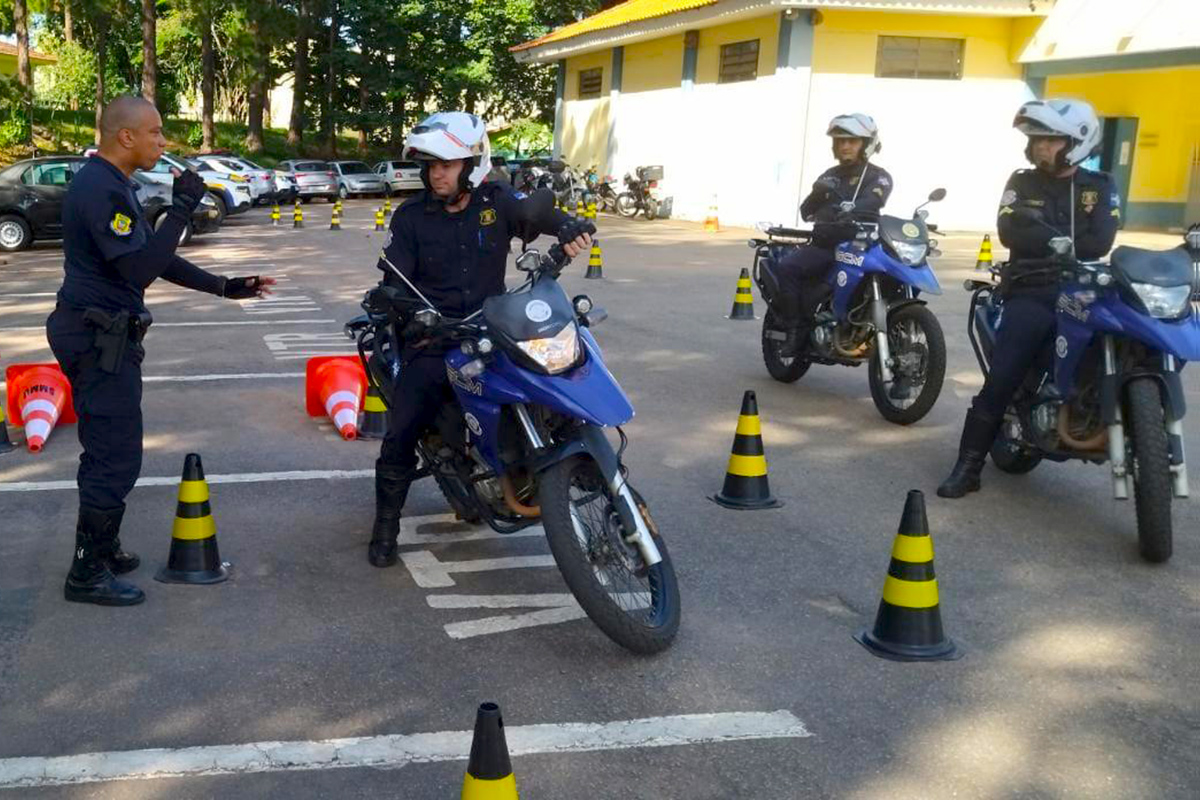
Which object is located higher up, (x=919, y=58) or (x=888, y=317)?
(x=919, y=58)

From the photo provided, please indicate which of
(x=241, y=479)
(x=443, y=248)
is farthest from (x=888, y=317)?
(x=241, y=479)

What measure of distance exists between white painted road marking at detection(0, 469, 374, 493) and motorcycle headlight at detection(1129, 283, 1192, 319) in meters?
4.02

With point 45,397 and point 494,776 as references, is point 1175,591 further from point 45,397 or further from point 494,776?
point 45,397

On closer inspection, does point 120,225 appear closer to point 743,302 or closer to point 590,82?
point 743,302

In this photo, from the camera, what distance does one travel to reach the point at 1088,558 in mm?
5828

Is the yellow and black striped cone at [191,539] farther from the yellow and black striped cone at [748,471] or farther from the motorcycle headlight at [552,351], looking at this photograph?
the yellow and black striped cone at [748,471]

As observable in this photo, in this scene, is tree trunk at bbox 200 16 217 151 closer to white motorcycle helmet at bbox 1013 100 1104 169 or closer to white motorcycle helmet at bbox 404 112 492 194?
white motorcycle helmet at bbox 1013 100 1104 169

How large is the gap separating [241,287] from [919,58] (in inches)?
952

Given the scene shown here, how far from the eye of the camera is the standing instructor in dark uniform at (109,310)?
4.83m

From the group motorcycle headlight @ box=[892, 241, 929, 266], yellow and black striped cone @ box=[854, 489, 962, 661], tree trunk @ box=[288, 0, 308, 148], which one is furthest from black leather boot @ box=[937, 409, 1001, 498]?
tree trunk @ box=[288, 0, 308, 148]

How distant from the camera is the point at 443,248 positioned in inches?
212


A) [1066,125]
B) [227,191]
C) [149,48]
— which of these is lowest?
[227,191]

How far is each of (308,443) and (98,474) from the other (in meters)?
2.79

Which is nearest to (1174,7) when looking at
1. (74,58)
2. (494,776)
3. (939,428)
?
(939,428)
